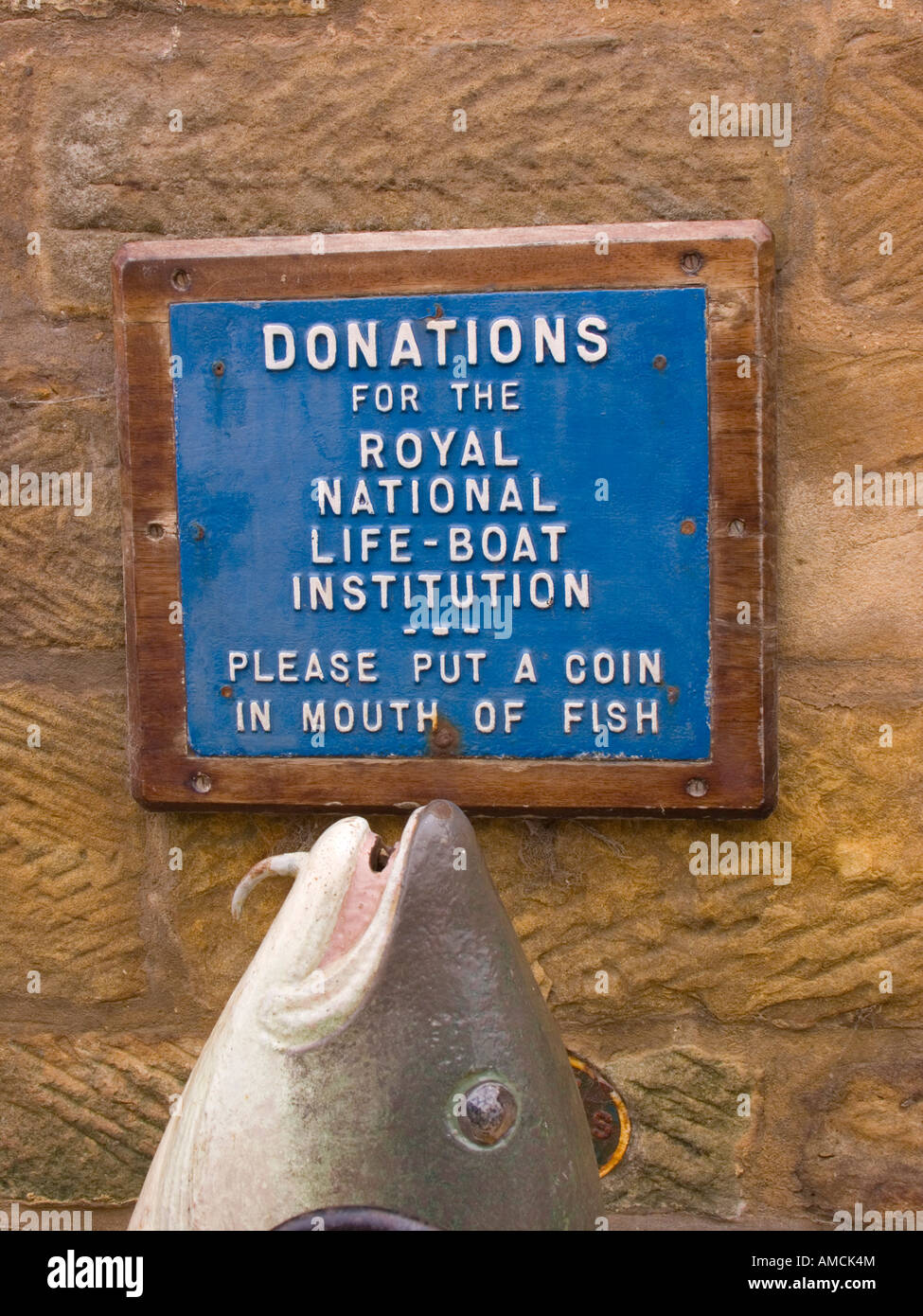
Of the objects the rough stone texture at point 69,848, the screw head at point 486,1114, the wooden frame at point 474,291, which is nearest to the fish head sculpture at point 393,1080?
the screw head at point 486,1114

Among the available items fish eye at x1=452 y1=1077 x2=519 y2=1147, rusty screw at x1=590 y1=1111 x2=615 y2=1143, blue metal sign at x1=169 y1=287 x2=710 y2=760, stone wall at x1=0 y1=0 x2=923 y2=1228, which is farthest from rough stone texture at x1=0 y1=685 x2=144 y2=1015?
fish eye at x1=452 y1=1077 x2=519 y2=1147

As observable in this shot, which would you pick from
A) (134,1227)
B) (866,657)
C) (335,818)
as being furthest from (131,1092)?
(866,657)

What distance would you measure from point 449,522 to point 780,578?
18.4 inches

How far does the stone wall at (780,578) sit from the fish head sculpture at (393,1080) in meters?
0.68

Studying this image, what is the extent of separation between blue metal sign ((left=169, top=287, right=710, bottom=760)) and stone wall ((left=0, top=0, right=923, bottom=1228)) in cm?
15

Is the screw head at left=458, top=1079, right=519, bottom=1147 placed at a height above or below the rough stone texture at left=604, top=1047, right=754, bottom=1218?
Answer: above

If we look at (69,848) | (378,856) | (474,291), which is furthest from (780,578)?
(69,848)

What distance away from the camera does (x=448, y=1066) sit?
990 millimetres

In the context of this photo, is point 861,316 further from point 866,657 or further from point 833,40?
point 866,657

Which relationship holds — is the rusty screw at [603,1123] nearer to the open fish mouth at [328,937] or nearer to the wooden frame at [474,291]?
the wooden frame at [474,291]

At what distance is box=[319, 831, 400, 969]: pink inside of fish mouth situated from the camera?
3.47ft

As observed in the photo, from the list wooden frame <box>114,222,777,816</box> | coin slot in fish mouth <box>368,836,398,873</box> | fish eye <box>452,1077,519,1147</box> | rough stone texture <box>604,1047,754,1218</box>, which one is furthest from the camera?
rough stone texture <box>604,1047,754,1218</box>

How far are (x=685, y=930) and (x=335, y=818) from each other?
526 mm

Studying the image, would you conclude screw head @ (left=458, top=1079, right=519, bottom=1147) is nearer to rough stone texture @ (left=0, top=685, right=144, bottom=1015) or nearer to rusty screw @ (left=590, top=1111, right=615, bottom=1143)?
rusty screw @ (left=590, top=1111, right=615, bottom=1143)
